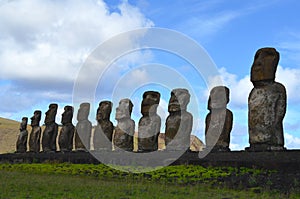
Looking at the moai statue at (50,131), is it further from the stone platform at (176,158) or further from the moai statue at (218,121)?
the moai statue at (218,121)

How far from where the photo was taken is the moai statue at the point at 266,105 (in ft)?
41.6

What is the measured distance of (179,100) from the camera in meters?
16.2

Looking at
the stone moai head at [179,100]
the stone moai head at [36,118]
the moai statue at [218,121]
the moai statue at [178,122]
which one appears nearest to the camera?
the moai statue at [218,121]

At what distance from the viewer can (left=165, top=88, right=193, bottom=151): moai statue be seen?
15.6m

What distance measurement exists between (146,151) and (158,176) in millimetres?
4276

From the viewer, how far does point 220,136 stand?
1426 centimetres

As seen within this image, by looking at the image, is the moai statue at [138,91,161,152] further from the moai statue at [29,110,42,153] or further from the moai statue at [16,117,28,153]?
the moai statue at [16,117,28,153]

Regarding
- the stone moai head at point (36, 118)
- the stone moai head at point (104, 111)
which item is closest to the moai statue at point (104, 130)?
the stone moai head at point (104, 111)

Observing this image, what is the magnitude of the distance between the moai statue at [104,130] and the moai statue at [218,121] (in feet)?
18.3

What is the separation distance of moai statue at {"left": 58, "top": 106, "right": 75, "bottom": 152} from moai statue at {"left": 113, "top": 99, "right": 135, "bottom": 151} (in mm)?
3576

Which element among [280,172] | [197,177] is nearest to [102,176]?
[197,177]

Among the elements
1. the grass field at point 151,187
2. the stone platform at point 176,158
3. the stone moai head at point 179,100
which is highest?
the stone moai head at point 179,100

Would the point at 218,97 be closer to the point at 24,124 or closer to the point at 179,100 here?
the point at 179,100

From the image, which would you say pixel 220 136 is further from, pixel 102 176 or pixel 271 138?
pixel 102 176
